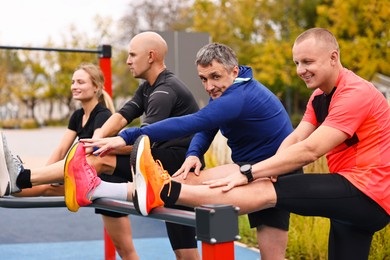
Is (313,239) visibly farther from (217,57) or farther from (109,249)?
(217,57)

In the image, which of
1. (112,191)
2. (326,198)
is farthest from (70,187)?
(326,198)

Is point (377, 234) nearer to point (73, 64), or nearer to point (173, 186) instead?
point (173, 186)

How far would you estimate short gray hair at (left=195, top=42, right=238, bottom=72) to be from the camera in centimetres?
323

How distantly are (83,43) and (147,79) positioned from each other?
114 feet

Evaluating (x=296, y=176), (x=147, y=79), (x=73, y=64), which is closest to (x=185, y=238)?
(x=147, y=79)

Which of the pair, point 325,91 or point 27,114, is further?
point 27,114

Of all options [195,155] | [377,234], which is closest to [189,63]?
[377,234]

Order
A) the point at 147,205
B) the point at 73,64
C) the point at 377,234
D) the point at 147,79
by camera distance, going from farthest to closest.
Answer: the point at 73,64 → the point at 377,234 → the point at 147,79 → the point at 147,205

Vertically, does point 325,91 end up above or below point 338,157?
above

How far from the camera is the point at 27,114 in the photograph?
48.7 metres

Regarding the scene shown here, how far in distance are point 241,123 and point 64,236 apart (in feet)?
13.0

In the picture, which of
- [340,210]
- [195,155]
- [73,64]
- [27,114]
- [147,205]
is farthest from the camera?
[27,114]

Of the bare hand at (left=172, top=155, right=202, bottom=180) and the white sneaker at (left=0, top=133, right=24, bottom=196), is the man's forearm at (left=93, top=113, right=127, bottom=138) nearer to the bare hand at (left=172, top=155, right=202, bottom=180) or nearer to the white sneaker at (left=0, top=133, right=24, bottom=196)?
the white sneaker at (left=0, top=133, right=24, bottom=196)

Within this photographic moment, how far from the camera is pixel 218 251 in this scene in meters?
2.04
